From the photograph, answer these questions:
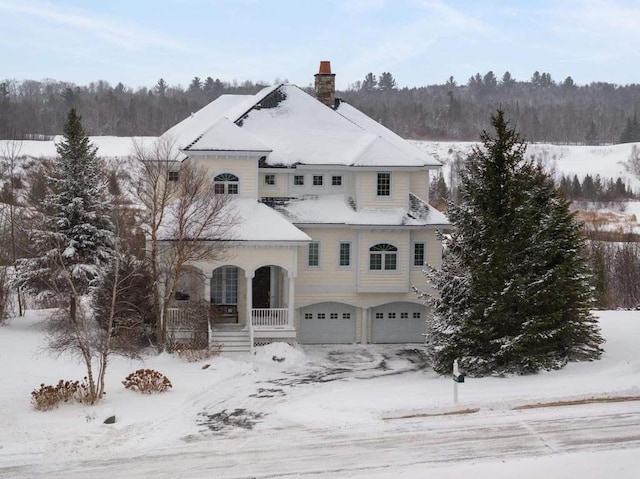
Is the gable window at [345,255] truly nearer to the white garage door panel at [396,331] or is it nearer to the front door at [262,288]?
the white garage door panel at [396,331]

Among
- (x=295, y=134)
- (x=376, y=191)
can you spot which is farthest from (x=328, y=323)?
(x=295, y=134)

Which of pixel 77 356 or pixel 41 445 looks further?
pixel 77 356

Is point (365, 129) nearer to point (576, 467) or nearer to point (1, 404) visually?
point (1, 404)

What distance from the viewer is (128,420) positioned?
17.6 m

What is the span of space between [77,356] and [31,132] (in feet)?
363

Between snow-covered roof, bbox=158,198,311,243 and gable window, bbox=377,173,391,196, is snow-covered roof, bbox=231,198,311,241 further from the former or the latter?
gable window, bbox=377,173,391,196

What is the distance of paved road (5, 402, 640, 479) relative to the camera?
14188 millimetres

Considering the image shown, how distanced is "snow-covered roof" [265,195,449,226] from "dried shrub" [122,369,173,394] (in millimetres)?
11454

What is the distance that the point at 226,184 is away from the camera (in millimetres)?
29703

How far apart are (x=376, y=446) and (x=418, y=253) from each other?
1675cm

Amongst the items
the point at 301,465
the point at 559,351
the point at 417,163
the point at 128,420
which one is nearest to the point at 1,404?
the point at 128,420

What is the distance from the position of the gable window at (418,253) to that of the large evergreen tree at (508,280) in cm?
686

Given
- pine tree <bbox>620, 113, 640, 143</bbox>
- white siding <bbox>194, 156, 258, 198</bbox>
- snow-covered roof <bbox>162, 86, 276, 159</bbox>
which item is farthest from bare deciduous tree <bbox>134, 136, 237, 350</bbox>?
pine tree <bbox>620, 113, 640, 143</bbox>

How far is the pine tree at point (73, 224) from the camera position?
29.2 m
